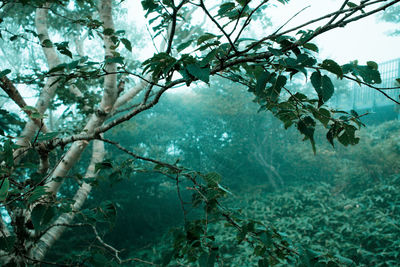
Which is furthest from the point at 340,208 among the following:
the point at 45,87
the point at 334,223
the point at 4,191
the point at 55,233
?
the point at 4,191

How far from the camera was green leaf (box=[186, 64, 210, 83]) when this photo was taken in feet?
1.57

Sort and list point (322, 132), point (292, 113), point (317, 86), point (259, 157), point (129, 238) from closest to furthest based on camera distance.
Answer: point (317, 86)
point (292, 113)
point (129, 238)
point (322, 132)
point (259, 157)

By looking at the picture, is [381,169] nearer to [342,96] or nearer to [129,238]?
[342,96]

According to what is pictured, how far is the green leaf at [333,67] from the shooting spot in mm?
462

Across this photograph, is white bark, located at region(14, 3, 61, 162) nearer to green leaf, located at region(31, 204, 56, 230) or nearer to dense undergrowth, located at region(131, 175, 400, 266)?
green leaf, located at region(31, 204, 56, 230)

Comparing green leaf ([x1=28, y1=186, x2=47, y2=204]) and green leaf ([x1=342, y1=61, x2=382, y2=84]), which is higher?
green leaf ([x1=342, y1=61, x2=382, y2=84])

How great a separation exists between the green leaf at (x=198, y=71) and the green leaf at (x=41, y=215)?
500 mm

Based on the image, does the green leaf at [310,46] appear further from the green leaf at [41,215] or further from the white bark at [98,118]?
the white bark at [98,118]

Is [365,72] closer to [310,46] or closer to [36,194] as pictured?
[310,46]

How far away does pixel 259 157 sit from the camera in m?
7.25

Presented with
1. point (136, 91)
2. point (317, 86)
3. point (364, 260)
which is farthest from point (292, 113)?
point (364, 260)

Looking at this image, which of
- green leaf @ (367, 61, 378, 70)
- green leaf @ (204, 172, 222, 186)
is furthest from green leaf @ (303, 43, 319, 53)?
green leaf @ (204, 172, 222, 186)

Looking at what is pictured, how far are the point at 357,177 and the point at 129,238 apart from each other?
15.7 feet

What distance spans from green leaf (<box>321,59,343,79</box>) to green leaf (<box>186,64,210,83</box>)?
8.2 inches
